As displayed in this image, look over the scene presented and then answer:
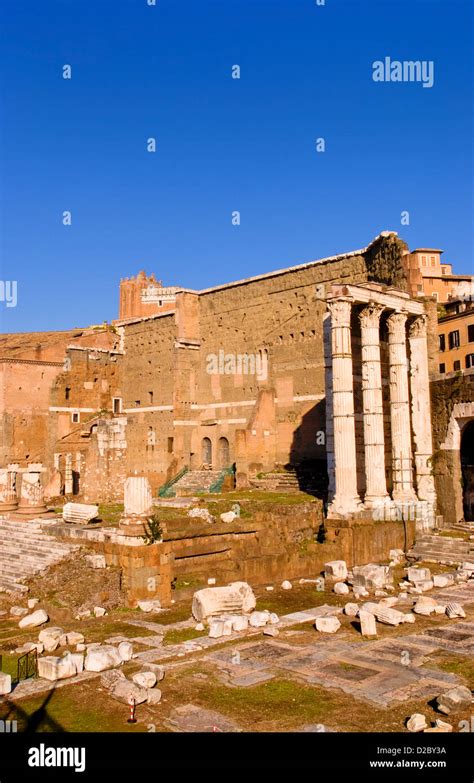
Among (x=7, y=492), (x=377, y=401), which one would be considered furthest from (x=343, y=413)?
(x=7, y=492)

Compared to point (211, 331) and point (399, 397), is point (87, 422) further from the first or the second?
point (399, 397)

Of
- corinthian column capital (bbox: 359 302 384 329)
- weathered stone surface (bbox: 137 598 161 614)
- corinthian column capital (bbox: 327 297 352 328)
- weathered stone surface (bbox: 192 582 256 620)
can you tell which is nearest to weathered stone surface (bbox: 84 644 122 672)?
weathered stone surface (bbox: 192 582 256 620)

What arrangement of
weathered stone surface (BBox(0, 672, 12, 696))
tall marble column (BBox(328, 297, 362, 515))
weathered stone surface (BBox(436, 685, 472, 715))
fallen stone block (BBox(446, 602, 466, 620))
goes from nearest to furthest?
weathered stone surface (BBox(436, 685, 472, 715)), weathered stone surface (BBox(0, 672, 12, 696)), fallen stone block (BBox(446, 602, 466, 620)), tall marble column (BBox(328, 297, 362, 515))

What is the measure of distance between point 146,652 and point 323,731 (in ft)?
12.3

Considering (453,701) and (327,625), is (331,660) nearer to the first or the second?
(327,625)

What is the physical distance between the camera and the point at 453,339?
1527 inches

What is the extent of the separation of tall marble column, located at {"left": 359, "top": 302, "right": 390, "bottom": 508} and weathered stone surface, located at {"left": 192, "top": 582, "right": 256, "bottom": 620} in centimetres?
896

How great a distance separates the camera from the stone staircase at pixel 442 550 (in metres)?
18.7

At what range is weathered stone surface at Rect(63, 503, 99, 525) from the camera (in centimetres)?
1684

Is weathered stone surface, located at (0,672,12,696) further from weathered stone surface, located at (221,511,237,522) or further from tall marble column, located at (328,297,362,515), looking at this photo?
tall marble column, located at (328,297,362,515)

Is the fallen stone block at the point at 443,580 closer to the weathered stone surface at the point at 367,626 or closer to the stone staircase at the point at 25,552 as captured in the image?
the weathered stone surface at the point at 367,626

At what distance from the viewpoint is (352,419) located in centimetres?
2023

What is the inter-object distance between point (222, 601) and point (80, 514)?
6.16m
